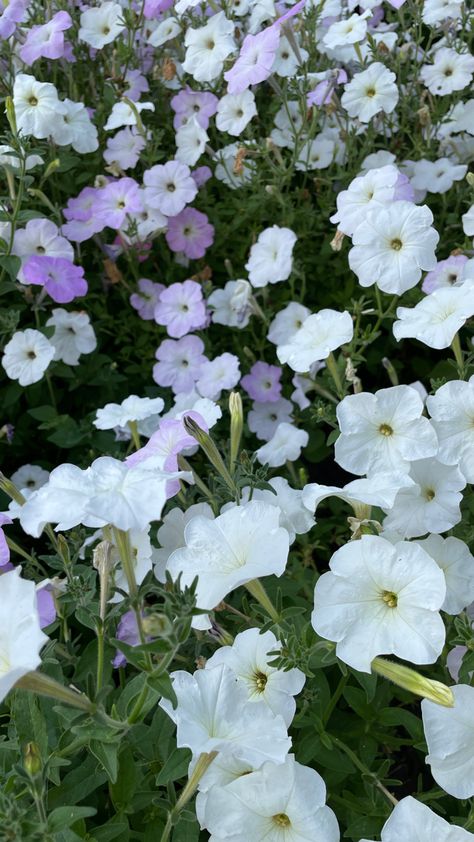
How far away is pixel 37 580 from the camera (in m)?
1.63

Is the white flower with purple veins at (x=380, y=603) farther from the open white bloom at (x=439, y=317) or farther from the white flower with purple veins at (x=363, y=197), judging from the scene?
the white flower with purple veins at (x=363, y=197)

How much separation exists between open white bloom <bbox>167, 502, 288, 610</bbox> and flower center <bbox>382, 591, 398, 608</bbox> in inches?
6.9

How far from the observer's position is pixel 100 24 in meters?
2.49

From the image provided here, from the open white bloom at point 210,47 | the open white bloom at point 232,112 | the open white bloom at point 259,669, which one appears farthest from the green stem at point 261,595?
the open white bloom at point 210,47

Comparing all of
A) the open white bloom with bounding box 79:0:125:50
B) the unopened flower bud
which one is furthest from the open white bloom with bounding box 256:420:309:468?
the open white bloom with bounding box 79:0:125:50

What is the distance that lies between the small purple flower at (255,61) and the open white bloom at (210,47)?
10 cm

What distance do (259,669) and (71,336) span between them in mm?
1324

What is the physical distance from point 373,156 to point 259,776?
182cm

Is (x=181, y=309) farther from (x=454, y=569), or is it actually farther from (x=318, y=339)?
(x=454, y=569)

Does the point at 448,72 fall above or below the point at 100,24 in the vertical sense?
below

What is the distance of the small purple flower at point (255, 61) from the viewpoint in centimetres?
208

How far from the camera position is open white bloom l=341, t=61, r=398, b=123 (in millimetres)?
2232

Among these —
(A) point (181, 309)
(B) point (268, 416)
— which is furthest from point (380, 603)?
(A) point (181, 309)

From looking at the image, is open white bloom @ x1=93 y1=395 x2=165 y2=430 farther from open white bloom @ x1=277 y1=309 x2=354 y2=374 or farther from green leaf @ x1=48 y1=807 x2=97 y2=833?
green leaf @ x1=48 y1=807 x2=97 y2=833
